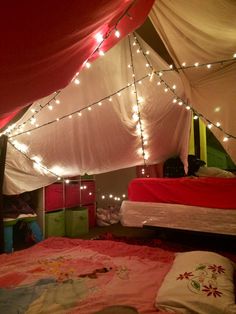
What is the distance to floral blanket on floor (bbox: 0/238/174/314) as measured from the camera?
1378mm

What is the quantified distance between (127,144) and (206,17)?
1785 millimetres

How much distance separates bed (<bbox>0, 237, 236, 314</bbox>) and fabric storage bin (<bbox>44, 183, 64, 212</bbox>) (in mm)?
1462

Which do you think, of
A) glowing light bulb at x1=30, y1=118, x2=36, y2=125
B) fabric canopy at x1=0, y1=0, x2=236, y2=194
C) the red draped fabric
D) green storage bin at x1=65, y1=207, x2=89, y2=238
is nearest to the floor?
green storage bin at x1=65, y1=207, x2=89, y2=238

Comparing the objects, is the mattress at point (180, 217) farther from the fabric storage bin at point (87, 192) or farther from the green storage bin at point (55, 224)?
the fabric storage bin at point (87, 192)

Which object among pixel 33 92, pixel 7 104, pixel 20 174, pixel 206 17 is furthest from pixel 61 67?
pixel 20 174

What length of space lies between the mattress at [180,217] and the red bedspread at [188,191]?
0.07m

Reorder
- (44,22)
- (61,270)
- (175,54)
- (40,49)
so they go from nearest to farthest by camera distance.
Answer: (44,22), (40,49), (61,270), (175,54)

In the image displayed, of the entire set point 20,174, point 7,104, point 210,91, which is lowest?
point 20,174

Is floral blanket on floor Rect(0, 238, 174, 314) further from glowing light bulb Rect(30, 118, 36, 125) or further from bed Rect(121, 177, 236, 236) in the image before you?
glowing light bulb Rect(30, 118, 36, 125)

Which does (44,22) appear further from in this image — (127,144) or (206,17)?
(127,144)

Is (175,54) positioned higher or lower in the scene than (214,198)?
higher

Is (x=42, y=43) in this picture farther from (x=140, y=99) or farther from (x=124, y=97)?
(x=140, y=99)

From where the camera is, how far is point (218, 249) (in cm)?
291

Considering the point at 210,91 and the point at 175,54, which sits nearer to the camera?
the point at 175,54
